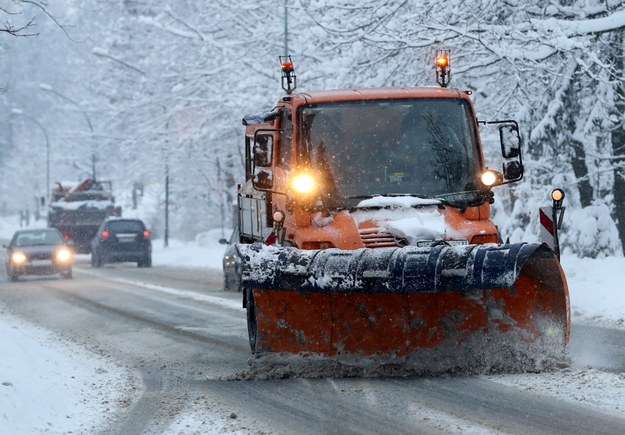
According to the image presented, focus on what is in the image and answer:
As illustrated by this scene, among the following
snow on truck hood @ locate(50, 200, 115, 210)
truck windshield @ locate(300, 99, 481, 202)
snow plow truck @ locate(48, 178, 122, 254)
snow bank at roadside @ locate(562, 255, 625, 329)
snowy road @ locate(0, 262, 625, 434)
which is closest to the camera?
snowy road @ locate(0, 262, 625, 434)

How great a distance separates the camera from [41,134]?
315 ft

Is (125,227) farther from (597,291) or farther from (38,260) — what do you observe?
(597,291)

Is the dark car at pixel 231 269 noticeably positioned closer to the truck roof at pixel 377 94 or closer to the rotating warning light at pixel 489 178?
the truck roof at pixel 377 94

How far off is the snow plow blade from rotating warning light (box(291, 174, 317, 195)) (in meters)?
0.88

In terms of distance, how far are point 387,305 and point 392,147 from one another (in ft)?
5.34

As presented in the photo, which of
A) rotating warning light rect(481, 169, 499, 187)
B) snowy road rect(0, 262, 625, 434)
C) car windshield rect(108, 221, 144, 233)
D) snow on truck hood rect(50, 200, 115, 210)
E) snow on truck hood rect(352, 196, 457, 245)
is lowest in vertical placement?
snowy road rect(0, 262, 625, 434)

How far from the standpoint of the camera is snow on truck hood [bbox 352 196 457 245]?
9.74 m

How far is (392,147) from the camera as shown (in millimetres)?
10523

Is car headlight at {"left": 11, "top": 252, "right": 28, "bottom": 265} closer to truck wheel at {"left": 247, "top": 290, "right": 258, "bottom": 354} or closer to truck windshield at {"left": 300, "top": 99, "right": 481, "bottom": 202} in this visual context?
truck wheel at {"left": 247, "top": 290, "right": 258, "bottom": 354}

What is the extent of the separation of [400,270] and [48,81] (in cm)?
10042

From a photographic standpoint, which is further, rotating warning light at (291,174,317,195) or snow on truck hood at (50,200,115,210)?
snow on truck hood at (50,200,115,210)

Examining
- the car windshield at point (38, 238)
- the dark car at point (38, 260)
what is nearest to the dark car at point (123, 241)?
the car windshield at point (38, 238)

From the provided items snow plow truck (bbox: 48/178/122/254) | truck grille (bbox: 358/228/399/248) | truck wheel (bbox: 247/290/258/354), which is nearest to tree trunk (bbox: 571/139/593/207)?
truck wheel (bbox: 247/290/258/354)

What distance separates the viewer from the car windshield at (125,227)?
36.8 m
